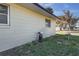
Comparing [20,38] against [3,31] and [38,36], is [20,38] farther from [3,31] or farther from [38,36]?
[38,36]

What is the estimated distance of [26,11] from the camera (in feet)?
31.3

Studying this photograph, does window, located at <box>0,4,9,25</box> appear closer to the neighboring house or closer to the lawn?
the neighboring house

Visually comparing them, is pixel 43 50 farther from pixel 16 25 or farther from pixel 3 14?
pixel 3 14

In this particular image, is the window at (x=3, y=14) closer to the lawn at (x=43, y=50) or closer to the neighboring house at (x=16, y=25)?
the neighboring house at (x=16, y=25)

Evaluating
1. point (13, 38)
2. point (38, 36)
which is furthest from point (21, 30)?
point (38, 36)

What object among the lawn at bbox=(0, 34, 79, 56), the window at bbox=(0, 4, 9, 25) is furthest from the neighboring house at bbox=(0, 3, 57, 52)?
the lawn at bbox=(0, 34, 79, 56)

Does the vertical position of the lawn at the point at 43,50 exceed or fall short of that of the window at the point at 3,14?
it falls short

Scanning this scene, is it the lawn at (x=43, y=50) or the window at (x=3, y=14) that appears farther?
the window at (x=3, y=14)

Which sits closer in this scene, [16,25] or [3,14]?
[3,14]

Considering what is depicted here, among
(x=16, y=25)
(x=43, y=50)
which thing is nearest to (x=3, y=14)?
(x=16, y=25)

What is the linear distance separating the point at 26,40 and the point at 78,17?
26.5 feet

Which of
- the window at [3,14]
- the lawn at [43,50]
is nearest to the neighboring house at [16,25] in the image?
the window at [3,14]

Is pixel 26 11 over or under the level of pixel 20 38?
over

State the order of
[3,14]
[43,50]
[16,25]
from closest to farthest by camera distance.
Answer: [3,14], [43,50], [16,25]
